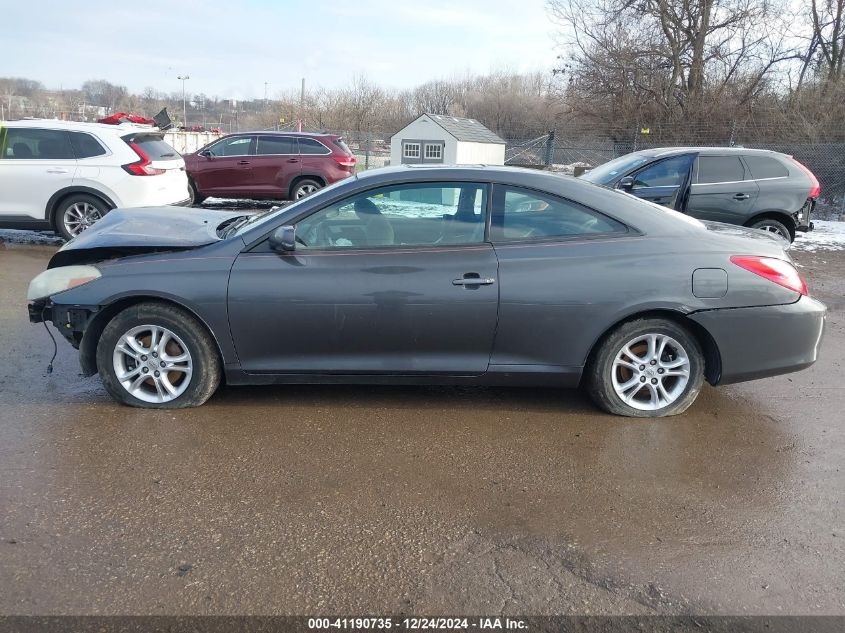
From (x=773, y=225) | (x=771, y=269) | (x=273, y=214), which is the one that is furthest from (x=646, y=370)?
(x=773, y=225)

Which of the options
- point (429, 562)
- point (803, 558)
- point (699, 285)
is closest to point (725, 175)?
point (699, 285)

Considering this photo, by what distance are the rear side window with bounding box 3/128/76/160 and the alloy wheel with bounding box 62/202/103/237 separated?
65 centimetres

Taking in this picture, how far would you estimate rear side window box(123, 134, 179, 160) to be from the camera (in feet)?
30.7

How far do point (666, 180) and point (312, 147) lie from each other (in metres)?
7.12

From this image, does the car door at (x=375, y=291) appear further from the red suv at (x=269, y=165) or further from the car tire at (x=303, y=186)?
the car tire at (x=303, y=186)

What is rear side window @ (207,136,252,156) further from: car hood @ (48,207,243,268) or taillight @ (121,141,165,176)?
car hood @ (48,207,243,268)

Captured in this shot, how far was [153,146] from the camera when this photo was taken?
965cm

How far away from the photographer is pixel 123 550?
2.71 metres

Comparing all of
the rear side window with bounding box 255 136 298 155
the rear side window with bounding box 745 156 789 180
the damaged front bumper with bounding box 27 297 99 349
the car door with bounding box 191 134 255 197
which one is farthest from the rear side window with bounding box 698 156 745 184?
the car door with bounding box 191 134 255 197

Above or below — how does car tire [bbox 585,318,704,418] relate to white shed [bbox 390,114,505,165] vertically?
below

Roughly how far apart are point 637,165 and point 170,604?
836 cm

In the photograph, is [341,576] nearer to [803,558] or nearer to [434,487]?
[434,487]

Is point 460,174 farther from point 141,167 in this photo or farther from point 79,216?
point 79,216

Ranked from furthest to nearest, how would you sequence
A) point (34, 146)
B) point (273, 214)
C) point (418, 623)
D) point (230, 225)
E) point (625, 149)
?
point (625, 149) < point (34, 146) < point (230, 225) < point (273, 214) < point (418, 623)
